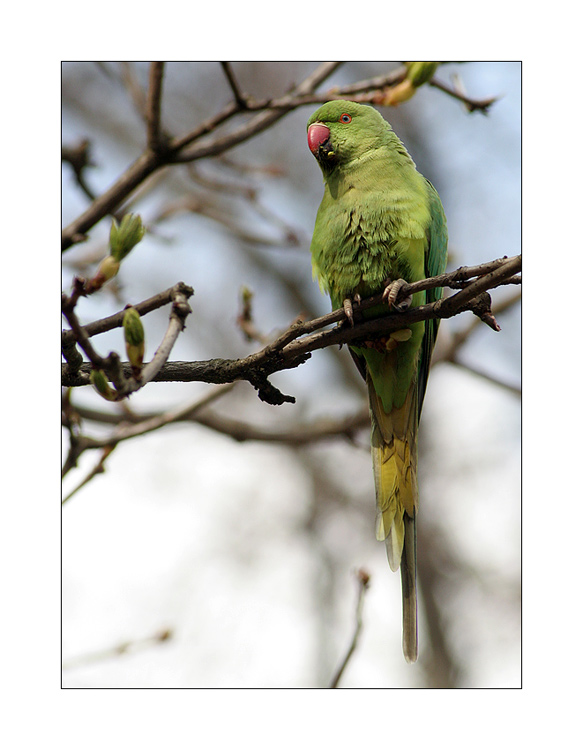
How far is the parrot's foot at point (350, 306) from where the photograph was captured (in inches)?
66.6

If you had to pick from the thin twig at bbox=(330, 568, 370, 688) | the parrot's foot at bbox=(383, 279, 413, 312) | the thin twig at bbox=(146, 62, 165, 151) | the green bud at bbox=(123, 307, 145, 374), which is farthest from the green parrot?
the green bud at bbox=(123, 307, 145, 374)

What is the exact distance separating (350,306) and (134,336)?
759 millimetres

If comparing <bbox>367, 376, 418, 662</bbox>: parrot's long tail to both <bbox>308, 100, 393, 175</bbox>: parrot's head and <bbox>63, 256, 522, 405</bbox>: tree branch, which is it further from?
<bbox>308, 100, 393, 175</bbox>: parrot's head

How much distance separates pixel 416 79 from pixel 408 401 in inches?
36.9

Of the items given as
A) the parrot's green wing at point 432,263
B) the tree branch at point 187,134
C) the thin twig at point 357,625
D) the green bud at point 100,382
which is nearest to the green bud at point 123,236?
the green bud at point 100,382

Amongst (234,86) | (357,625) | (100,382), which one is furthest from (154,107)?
(357,625)

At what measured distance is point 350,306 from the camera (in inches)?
68.9

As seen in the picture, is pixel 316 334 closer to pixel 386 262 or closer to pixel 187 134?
pixel 386 262

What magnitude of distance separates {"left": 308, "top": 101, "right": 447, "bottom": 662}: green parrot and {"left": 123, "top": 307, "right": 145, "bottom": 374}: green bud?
2.31ft

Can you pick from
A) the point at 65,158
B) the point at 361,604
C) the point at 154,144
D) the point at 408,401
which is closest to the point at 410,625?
the point at 361,604

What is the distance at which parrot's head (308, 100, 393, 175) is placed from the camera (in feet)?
6.95

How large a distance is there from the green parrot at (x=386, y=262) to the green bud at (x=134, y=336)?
705 millimetres

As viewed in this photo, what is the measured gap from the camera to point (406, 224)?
1.83m
